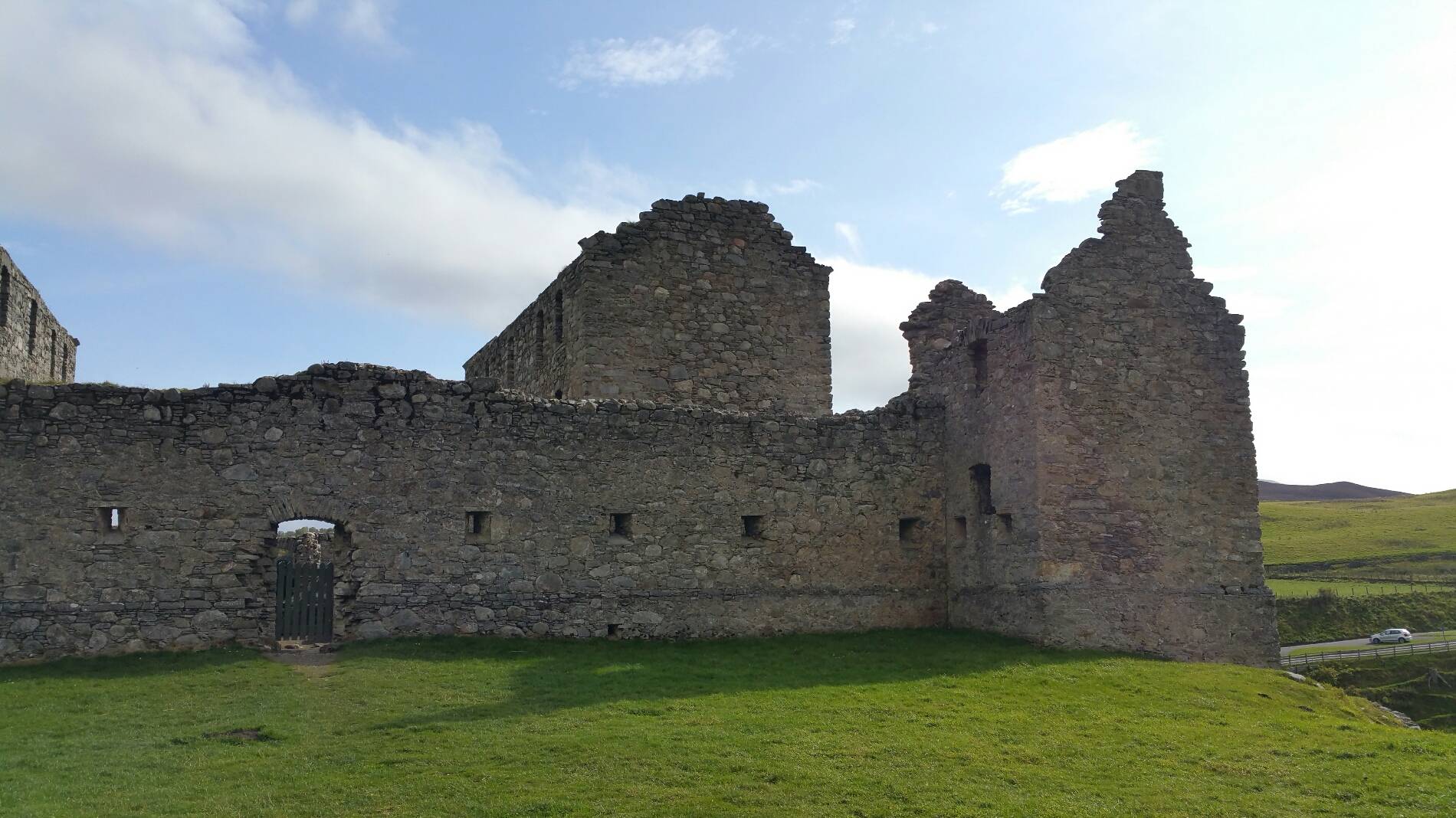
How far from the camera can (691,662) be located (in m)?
14.8

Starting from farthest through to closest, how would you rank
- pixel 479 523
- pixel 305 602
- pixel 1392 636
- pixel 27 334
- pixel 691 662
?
pixel 1392 636
pixel 27 334
pixel 479 523
pixel 305 602
pixel 691 662

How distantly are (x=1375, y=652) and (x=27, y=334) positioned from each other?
5043 centimetres

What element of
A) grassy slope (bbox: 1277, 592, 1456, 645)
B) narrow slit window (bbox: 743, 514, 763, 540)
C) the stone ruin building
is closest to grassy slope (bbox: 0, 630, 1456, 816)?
the stone ruin building

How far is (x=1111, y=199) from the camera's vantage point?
17969 millimetres

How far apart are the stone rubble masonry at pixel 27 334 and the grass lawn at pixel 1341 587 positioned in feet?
191

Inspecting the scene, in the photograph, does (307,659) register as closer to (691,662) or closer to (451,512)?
(451,512)

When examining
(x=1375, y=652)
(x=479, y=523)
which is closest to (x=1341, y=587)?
(x=1375, y=652)

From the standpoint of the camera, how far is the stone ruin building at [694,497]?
14.3 metres

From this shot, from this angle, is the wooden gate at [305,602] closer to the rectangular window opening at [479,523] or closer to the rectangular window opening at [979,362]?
the rectangular window opening at [479,523]

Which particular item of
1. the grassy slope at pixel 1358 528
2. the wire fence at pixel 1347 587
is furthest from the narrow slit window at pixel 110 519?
the grassy slope at pixel 1358 528

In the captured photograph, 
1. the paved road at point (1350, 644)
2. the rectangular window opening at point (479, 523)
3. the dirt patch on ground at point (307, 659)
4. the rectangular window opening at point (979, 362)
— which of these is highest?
the rectangular window opening at point (979, 362)

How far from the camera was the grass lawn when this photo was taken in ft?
197

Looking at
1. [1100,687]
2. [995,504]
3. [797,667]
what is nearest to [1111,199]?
[995,504]

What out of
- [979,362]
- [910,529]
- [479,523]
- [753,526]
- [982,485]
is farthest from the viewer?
[910,529]
